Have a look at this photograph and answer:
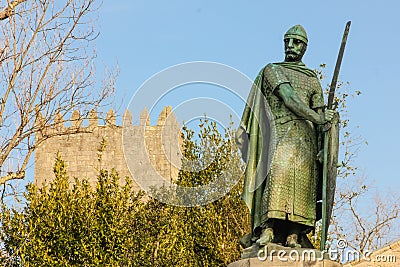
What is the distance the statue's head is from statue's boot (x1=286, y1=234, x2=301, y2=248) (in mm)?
1822

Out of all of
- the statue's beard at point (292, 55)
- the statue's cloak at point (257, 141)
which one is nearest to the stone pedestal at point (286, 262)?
the statue's cloak at point (257, 141)

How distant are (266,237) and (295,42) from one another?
203cm

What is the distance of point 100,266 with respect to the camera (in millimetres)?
19891

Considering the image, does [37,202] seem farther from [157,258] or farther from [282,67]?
[282,67]

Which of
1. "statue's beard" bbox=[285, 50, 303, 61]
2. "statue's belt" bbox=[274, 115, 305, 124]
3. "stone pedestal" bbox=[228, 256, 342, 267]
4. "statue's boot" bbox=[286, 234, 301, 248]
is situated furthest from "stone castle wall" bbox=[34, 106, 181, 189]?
"stone pedestal" bbox=[228, 256, 342, 267]

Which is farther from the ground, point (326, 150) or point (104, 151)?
point (104, 151)

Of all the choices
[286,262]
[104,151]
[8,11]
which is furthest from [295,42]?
[104,151]

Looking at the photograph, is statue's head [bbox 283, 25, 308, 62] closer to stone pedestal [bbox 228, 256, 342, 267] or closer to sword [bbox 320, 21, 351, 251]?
sword [bbox 320, 21, 351, 251]

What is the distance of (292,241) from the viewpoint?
8.09m

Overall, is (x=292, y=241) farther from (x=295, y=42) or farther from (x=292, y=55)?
(x=295, y=42)

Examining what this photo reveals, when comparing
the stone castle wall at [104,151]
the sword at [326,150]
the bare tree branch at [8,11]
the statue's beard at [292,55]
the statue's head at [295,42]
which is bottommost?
the sword at [326,150]

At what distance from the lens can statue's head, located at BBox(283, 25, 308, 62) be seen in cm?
869

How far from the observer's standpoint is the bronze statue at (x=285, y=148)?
8156mm

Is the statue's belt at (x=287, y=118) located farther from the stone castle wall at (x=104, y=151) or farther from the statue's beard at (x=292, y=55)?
the stone castle wall at (x=104, y=151)
